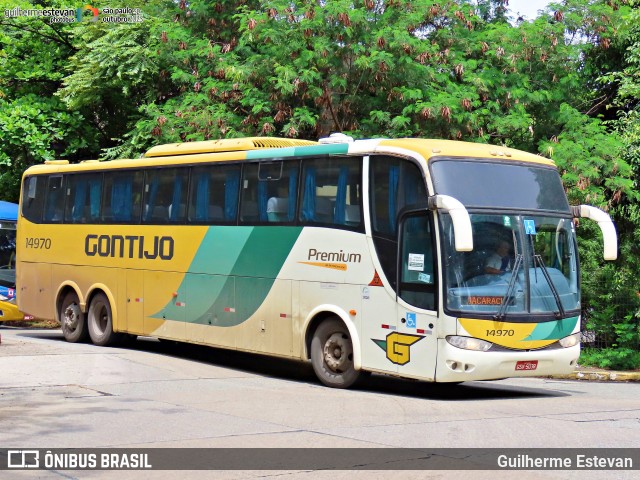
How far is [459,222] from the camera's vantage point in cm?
1325

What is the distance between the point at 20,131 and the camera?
107ft

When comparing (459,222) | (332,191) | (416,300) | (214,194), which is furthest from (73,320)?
(459,222)

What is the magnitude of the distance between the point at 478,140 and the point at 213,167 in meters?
7.24

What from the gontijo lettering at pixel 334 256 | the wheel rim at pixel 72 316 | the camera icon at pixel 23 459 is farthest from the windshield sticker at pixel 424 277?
the wheel rim at pixel 72 316

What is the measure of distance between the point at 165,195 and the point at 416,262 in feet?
22.2

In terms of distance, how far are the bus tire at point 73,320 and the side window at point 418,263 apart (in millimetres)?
9538

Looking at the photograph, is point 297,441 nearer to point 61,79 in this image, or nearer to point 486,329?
point 486,329

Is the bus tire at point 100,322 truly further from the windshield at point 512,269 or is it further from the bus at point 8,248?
the windshield at point 512,269

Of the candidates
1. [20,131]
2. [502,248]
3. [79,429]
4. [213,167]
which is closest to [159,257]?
[213,167]

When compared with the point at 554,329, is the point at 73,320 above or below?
below

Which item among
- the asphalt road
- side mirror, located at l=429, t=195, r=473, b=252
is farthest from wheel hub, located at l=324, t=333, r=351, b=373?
side mirror, located at l=429, t=195, r=473, b=252

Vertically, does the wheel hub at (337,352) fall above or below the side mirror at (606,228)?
below

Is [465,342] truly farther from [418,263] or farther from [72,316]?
[72,316]

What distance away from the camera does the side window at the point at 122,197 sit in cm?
2039
